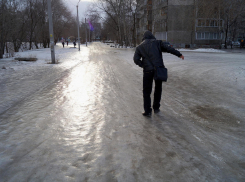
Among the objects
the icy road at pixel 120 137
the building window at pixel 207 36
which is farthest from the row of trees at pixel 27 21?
the building window at pixel 207 36

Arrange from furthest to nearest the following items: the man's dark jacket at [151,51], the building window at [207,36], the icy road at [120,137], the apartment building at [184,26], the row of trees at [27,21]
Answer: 1. the building window at [207,36]
2. the apartment building at [184,26]
3. the row of trees at [27,21]
4. the man's dark jacket at [151,51]
5. the icy road at [120,137]

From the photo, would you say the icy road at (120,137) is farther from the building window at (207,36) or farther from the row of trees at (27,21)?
the building window at (207,36)

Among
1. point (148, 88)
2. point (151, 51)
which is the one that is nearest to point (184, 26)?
point (151, 51)

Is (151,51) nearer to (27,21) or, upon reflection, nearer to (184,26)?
(27,21)

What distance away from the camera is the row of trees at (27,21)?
2070cm

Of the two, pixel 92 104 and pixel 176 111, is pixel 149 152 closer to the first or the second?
pixel 176 111

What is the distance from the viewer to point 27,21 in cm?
3722

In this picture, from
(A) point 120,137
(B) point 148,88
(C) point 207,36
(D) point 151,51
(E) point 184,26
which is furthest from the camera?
(C) point 207,36

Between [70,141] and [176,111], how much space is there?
2.69 m

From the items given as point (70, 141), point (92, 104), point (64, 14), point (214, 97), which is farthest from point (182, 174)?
point (64, 14)

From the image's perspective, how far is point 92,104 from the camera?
5703 mm

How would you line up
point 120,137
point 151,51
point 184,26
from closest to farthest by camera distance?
point 120,137, point 151,51, point 184,26

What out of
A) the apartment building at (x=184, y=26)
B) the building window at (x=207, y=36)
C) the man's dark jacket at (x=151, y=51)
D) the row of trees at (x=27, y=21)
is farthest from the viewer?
the building window at (x=207, y=36)

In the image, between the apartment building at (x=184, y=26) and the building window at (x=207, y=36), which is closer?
the apartment building at (x=184, y=26)
